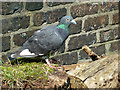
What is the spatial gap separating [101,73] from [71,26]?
614mm

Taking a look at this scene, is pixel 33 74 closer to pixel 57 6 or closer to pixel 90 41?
pixel 57 6

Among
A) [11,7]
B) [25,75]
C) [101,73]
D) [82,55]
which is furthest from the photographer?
[82,55]

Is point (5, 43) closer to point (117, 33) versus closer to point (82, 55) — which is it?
point (82, 55)

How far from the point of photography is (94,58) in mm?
1769

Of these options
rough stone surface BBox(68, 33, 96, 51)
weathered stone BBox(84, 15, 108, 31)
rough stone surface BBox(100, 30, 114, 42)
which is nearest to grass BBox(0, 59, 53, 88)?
rough stone surface BBox(68, 33, 96, 51)

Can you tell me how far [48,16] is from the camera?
1883mm

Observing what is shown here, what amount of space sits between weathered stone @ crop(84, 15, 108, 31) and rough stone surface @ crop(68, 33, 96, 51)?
0.19 feet

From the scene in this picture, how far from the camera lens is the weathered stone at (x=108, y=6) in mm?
2164

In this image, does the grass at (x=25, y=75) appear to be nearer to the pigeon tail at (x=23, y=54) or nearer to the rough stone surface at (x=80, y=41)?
the pigeon tail at (x=23, y=54)

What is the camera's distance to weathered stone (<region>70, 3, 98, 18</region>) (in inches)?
78.9

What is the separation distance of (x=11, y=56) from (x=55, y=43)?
0.88 feet

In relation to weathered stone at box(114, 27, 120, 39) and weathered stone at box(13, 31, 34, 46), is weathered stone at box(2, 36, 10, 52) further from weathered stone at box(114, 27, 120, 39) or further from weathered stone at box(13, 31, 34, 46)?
weathered stone at box(114, 27, 120, 39)

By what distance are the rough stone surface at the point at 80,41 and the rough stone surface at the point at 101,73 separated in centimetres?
44

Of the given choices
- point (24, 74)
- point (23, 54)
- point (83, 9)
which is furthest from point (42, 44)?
point (83, 9)
